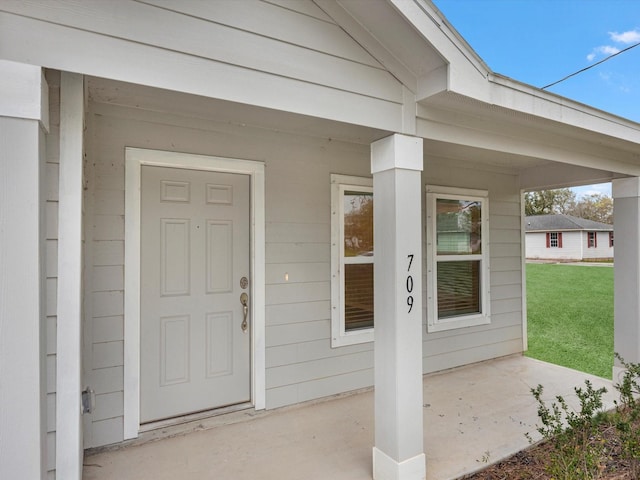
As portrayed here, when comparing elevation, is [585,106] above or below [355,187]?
above

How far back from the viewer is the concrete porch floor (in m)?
2.31

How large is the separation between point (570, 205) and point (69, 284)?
36.4m

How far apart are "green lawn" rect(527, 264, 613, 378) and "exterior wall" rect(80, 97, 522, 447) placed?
184 centimetres

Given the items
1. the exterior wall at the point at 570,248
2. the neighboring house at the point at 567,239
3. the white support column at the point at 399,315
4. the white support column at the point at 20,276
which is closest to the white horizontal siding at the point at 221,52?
the white support column at the point at 20,276

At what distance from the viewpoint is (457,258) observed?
171 inches

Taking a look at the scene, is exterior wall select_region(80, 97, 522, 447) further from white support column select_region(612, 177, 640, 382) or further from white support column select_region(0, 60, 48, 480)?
white support column select_region(612, 177, 640, 382)

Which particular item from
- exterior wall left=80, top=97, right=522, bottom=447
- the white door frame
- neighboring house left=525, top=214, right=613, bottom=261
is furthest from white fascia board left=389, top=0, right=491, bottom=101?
neighboring house left=525, top=214, right=613, bottom=261

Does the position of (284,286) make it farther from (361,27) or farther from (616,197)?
(616,197)

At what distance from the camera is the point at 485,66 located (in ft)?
7.25

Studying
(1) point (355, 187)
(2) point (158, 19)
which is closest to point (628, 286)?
(1) point (355, 187)

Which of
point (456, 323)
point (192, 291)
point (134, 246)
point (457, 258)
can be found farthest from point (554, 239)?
point (134, 246)

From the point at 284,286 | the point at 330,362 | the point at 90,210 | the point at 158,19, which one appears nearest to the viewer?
the point at 158,19

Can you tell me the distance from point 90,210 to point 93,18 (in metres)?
1.37

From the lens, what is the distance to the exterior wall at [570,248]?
23938 mm
